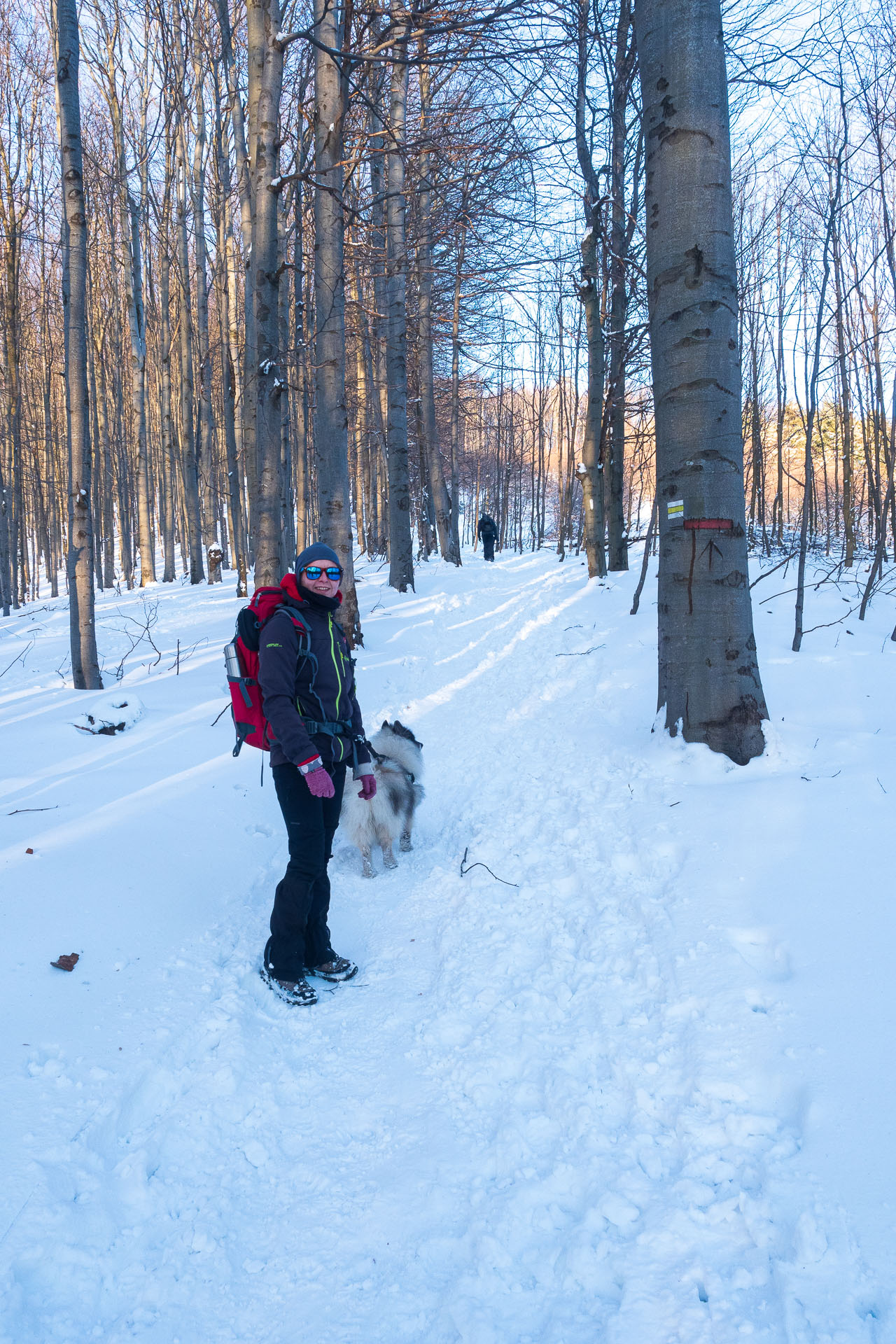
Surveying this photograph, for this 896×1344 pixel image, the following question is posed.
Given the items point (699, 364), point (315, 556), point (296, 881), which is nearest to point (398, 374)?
point (699, 364)

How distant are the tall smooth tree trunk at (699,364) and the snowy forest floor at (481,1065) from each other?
49 centimetres

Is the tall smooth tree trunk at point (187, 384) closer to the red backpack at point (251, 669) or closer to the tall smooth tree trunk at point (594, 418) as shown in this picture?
the tall smooth tree trunk at point (594, 418)

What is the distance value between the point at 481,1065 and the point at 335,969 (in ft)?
3.39

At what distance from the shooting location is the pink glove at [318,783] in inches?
127

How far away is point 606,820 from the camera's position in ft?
14.6

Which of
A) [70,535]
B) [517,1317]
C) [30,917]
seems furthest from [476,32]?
[517,1317]

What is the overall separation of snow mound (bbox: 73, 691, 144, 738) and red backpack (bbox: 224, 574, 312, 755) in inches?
130

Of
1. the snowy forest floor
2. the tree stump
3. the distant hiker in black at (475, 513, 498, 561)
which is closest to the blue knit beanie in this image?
the snowy forest floor

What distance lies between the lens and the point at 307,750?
3.22 metres

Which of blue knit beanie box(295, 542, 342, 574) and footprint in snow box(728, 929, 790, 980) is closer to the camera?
footprint in snow box(728, 929, 790, 980)

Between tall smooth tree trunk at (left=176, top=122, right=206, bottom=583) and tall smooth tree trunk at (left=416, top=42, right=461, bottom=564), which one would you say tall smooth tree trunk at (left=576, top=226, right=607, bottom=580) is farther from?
tall smooth tree trunk at (left=176, top=122, right=206, bottom=583)

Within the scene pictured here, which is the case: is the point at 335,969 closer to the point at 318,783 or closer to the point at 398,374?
the point at 318,783

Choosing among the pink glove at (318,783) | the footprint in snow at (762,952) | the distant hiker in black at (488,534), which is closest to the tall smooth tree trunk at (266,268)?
the pink glove at (318,783)

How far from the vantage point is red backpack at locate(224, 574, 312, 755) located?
3371 millimetres
